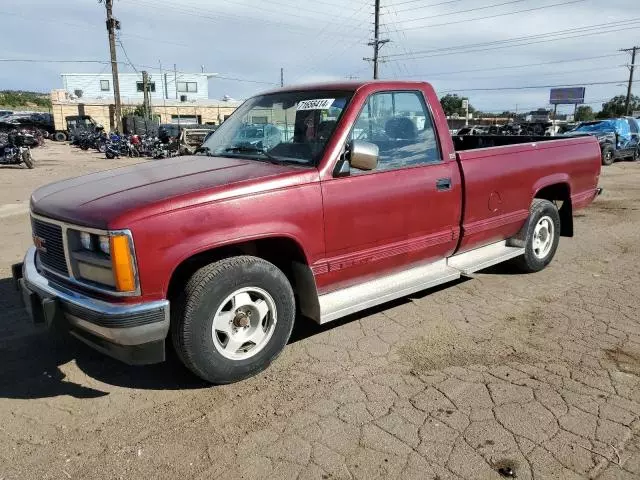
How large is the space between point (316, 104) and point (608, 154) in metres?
20.1

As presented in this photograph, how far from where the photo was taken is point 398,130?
420 centimetres

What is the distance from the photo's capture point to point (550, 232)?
5.72 meters

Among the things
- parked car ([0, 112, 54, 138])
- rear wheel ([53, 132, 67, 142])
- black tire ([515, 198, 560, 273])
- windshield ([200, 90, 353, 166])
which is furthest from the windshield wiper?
rear wheel ([53, 132, 67, 142])

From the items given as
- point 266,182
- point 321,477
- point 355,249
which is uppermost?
point 266,182

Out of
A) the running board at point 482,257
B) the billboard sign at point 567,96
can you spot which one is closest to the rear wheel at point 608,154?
the running board at point 482,257

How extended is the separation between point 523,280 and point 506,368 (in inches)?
84.8

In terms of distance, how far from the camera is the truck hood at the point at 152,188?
293 cm

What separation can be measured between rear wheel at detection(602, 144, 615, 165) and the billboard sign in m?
38.4

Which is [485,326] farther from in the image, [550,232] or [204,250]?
[204,250]

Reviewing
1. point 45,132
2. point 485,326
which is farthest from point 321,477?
point 45,132

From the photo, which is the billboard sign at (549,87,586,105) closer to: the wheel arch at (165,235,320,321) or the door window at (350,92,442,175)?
the door window at (350,92,442,175)

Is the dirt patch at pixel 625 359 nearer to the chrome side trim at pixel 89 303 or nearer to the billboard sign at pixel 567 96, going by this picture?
the chrome side trim at pixel 89 303

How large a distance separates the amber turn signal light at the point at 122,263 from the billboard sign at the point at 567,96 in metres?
59.9

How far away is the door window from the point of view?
3.97m
